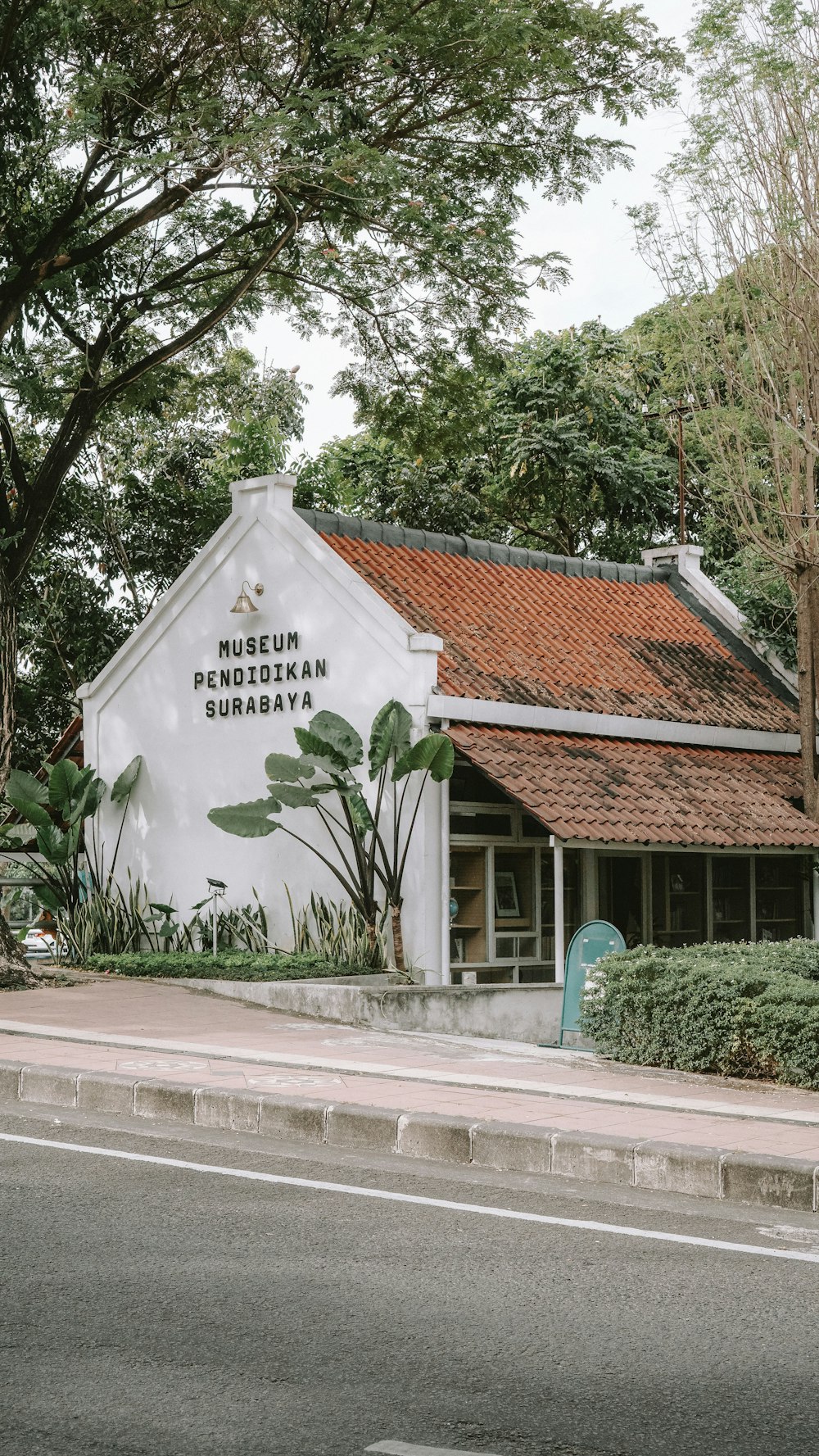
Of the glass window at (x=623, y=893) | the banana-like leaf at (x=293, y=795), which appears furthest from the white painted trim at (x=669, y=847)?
the banana-like leaf at (x=293, y=795)

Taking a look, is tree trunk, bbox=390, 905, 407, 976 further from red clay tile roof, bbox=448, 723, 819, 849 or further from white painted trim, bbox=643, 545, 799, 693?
white painted trim, bbox=643, 545, 799, 693

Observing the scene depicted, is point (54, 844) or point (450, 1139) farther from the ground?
point (54, 844)

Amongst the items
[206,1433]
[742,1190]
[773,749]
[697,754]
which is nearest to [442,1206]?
[742,1190]

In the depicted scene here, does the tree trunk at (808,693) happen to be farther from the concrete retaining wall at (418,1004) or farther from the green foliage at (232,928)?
the green foliage at (232,928)

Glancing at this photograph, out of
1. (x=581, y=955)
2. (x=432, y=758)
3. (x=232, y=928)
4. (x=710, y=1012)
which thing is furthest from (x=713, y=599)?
(x=710, y=1012)

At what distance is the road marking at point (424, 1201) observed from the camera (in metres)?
6.64

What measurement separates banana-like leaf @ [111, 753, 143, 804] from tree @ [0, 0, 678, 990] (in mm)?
2901

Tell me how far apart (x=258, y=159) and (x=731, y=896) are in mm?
12030

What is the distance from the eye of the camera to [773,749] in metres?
22.9

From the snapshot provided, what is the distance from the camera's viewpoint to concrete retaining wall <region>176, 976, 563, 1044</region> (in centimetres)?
1567

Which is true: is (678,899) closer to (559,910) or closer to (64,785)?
(559,910)

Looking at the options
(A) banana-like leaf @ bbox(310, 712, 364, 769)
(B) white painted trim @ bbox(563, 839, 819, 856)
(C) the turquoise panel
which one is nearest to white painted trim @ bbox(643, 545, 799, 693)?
(B) white painted trim @ bbox(563, 839, 819, 856)

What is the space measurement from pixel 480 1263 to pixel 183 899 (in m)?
14.5

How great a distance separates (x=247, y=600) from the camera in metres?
19.6
